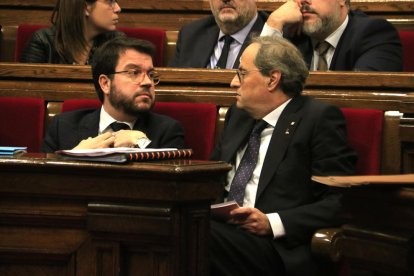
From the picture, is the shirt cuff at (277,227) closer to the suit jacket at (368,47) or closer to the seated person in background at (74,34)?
the suit jacket at (368,47)

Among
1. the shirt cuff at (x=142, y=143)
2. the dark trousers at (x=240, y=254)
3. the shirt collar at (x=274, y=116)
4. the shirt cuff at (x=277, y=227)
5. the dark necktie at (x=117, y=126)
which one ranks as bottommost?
the dark trousers at (x=240, y=254)

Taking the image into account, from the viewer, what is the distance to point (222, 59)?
2.08 metres

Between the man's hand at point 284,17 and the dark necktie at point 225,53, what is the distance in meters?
0.12

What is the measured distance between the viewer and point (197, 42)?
2119 mm

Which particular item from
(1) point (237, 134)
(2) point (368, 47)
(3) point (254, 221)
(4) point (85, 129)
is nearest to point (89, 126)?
(4) point (85, 129)

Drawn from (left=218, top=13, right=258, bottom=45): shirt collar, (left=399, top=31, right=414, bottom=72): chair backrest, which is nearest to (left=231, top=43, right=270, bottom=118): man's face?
(left=218, top=13, right=258, bottom=45): shirt collar

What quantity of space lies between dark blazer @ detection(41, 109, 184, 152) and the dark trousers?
9.6 inches

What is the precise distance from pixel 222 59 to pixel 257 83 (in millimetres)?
483

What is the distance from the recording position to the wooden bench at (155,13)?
7.43ft

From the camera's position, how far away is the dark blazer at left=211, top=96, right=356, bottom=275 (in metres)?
1.42

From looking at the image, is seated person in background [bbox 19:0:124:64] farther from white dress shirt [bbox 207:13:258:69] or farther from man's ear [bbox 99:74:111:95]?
man's ear [bbox 99:74:111:95]

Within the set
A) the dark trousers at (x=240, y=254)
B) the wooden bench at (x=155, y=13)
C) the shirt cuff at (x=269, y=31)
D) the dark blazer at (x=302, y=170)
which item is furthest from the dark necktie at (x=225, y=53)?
the dark trousers at (x=240, y=254)

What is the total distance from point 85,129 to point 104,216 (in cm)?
61

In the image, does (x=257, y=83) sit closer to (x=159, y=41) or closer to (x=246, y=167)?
(x=246, y=167)
